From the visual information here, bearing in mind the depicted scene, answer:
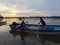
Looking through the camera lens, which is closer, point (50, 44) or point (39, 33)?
point (50, 44)

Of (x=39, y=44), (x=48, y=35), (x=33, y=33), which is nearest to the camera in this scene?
(x=39, y=44)

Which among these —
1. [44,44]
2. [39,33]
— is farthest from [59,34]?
[44,44]

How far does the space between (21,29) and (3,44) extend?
8.70 meters

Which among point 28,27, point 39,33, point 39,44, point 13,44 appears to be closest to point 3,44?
point 13,44

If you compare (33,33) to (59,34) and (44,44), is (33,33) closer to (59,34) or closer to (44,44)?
(59,34)

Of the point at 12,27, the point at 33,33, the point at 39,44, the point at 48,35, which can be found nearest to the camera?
the point at 39,44

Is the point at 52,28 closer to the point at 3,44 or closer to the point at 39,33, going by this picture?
the point at 39,33

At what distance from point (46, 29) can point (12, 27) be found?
5.83 meters

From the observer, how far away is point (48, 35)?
21578 mm

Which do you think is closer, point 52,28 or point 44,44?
point 44,44

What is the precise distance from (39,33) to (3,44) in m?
7.43

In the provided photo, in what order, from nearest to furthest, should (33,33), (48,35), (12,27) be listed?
(48,35)
(33,33)
(12,27)

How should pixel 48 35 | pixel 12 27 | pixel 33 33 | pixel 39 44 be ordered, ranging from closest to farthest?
pixel 39 44, pixel 48 35, pixel 33 33, pixel 12 27

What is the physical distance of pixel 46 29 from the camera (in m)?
22.0
